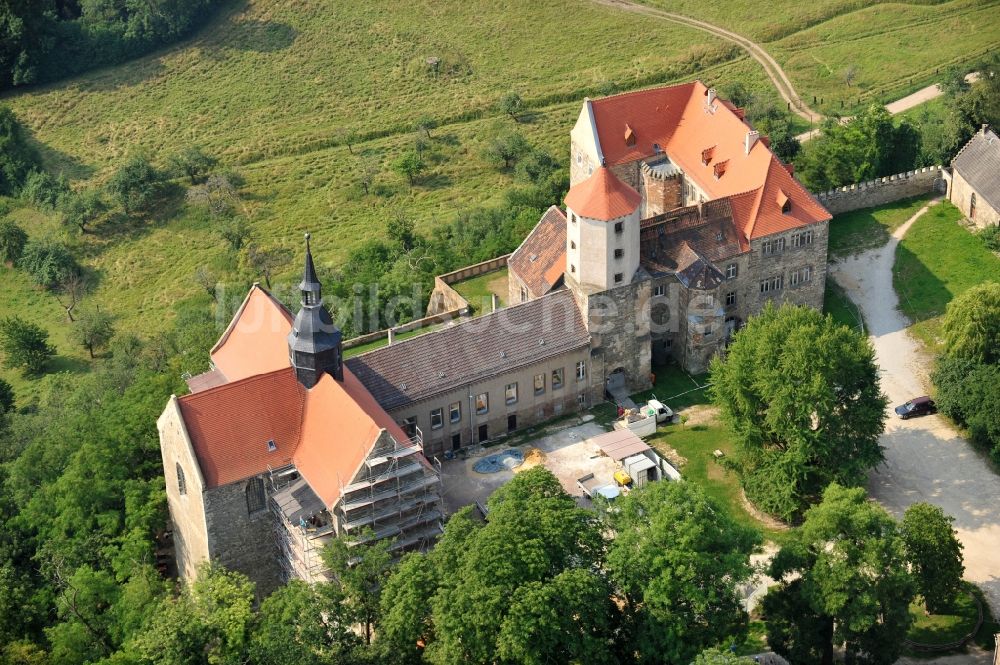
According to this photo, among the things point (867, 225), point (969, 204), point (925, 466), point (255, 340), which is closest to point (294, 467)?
point (255, 340)

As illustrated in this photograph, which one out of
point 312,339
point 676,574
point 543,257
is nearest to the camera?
point 676,574

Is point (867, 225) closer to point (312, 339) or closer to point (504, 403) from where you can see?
point (504, 403)

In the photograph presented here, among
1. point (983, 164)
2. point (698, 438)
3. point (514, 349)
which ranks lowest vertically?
point (698, 438)

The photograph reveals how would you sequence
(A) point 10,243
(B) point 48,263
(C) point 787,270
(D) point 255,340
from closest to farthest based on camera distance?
(D) point 255,340, (C) point 787,270, (B) point 48,263, (A) point 10,243

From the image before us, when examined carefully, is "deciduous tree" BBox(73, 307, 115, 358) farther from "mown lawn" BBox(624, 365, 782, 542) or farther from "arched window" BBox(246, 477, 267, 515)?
"mown lawn" BBox(624, 365, 782, 542)

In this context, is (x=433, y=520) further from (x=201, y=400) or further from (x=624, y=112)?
(x=624, y=112)

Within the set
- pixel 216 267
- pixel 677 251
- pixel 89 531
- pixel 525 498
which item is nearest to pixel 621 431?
pixel 677 251
